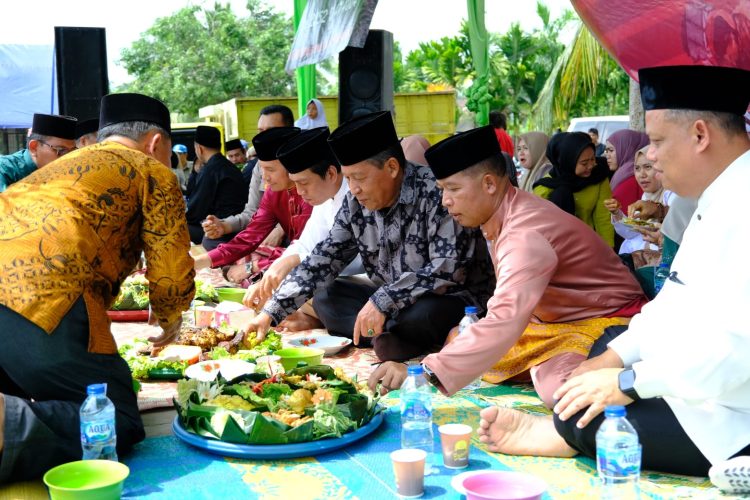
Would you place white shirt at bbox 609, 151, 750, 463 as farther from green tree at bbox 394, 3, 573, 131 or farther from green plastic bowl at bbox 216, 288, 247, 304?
green tree at bbox 394, 3, 573, 131

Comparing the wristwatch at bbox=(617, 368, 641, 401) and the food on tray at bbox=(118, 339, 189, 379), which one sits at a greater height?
the wristwatch at bbox=(617, 368, 641, 401)

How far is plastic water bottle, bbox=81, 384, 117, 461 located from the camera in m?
2.44

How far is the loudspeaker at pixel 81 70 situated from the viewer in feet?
29.2

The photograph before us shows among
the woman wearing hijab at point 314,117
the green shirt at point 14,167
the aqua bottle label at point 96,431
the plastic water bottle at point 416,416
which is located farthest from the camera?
the woman wearing hijab at point 314,117

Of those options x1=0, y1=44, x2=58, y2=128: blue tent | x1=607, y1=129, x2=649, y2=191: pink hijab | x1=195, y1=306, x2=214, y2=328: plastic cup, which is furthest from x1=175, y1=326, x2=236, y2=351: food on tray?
x1=0, y1=44, x2=58, y2=128: blue tent

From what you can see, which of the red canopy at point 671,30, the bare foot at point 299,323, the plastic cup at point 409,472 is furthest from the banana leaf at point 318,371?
the red canopy at point 671,30

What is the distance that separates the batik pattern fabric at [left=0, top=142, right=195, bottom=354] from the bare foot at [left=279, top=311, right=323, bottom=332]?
1833 millimetres

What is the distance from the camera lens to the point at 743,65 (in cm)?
317

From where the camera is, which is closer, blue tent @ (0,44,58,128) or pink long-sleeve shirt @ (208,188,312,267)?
pink long-sleeve shirt @ (208,188,312,267)

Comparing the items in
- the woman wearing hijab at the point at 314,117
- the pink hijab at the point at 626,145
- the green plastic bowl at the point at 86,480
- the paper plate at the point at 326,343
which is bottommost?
the paper plate at the point at 326,343

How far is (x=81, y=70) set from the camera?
354 inches

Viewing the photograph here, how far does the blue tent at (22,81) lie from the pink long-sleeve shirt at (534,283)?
1309cm

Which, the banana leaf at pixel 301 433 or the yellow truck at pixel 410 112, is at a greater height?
the yellow truck at pixel 410 112

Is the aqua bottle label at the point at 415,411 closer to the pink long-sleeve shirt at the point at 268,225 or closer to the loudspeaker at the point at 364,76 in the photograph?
the pink long-sleeve shirt at the point at 268,225
